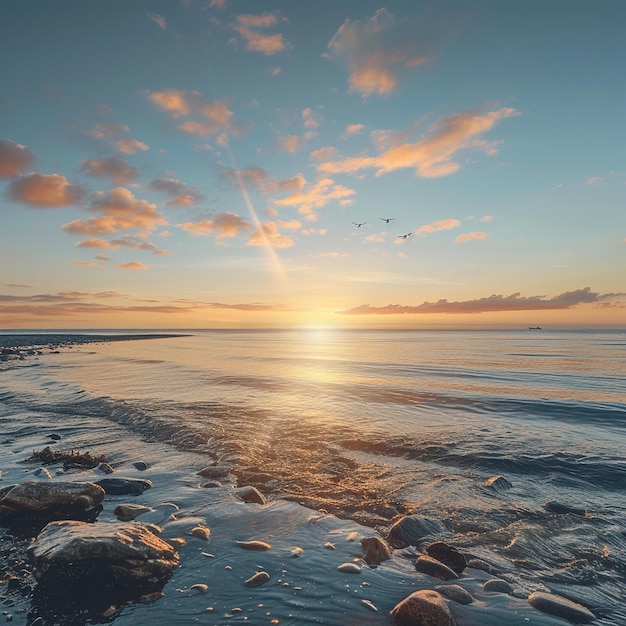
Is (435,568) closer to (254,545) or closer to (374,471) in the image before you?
(254,545)

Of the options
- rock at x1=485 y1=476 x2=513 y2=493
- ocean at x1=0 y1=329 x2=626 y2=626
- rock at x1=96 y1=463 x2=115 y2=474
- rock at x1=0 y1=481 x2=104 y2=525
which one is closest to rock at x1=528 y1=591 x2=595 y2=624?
ocean at x1=0 y1=329 x2=626 y2=626

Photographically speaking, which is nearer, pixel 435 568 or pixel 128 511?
pixel 435 568

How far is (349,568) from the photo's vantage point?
5582mm

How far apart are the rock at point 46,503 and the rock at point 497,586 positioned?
6.67 metres

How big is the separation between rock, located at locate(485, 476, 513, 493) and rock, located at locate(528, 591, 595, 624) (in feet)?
13.8

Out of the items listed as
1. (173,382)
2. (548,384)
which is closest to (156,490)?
(173,382)

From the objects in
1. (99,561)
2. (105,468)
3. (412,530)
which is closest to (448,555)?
(412,530)

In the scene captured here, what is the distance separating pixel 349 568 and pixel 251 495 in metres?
3.20

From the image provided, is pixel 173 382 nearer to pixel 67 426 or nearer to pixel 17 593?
pixel 67 426

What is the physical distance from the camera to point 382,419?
53.1 ft

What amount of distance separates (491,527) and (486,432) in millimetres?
7709

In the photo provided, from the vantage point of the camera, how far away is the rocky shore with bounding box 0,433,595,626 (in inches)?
182

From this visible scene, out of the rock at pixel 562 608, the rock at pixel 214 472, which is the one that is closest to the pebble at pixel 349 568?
the rock at pixel 562 608

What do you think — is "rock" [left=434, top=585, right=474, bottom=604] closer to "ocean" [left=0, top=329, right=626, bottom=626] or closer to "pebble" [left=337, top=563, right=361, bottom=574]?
"ocean" [left=0, top=329, right=626, bottom=626]
